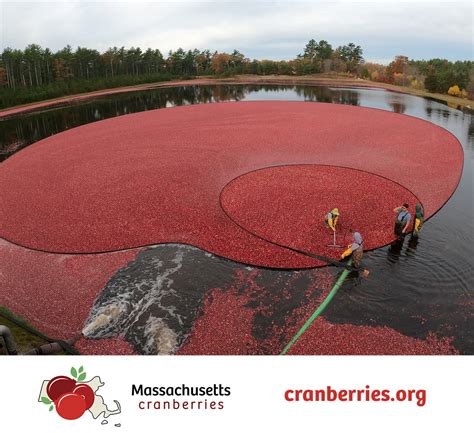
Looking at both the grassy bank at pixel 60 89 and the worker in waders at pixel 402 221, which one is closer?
the worker in waders at pixel 402 221

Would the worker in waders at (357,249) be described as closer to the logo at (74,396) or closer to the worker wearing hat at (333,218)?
the worker wearing hat at (333,218)

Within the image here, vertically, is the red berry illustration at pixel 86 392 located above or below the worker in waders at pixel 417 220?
below

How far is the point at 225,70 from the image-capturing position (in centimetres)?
10788

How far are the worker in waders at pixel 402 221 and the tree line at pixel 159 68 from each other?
48992 mm

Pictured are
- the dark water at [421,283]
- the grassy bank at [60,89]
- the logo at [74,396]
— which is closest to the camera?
the logo at [74,396]

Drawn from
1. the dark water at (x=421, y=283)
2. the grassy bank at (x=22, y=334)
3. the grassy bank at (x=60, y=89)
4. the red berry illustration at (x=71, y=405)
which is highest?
the grassy bank at (x=60, y=89)

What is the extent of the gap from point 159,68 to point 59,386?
381 ft

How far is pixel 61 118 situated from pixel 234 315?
42202mm

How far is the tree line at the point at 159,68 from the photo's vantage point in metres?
59.3

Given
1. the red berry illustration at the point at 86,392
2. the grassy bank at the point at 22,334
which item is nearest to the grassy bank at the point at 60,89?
the grassy bank at the point at 22,334

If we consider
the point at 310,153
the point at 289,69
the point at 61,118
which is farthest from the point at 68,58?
the point at 310,153

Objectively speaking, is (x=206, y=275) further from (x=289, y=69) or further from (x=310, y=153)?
(x=289, y=69)

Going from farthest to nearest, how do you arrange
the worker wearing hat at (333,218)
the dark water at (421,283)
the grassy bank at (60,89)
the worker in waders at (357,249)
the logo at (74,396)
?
the grassy bank at (60,89) < the worker wearing hat at (333,218) < the worker in waders at (357,249) < the dark water at (421,283) < the logo at (74,396)

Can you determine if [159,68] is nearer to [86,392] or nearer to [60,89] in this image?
[60,89]
